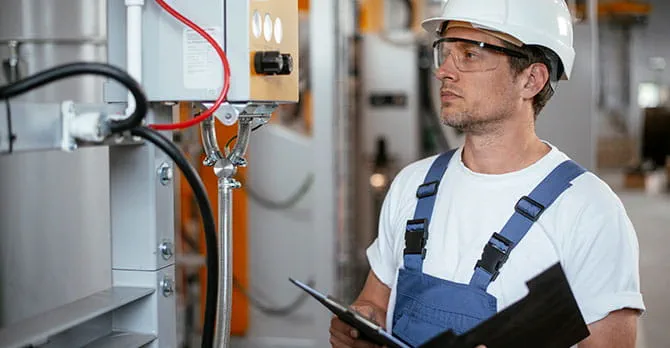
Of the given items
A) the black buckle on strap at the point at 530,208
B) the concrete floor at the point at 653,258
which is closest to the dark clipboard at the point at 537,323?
the black buckle on strap at the point at 530,208

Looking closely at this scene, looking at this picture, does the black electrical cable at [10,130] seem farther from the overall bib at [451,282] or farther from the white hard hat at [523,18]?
the white hard hat at [523,18]

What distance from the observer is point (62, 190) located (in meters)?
2.13

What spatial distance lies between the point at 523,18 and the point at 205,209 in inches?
32.7

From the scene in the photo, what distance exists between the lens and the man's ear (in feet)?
5.42

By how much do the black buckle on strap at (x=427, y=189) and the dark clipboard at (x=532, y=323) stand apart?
1.25 feet

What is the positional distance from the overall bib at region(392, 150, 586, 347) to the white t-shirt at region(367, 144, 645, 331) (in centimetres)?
2

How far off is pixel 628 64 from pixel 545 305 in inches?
521

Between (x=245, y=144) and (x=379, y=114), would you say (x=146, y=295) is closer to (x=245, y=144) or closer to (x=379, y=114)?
(x=245, y=144)

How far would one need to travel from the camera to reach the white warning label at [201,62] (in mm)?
1290

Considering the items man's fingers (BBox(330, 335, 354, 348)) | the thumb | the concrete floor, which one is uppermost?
the thumb

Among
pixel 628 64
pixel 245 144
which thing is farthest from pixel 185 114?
pixel 628 64

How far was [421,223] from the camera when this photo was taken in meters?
1.58

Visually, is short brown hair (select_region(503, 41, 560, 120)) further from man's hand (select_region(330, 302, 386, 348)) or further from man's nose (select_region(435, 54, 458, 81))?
man's hand (select_region(330, 302, 386, 348))

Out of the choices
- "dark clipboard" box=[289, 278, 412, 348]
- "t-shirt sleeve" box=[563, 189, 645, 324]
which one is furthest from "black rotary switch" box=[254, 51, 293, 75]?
"t-shirt sleeve" box=[563, 189, 645, 324]
